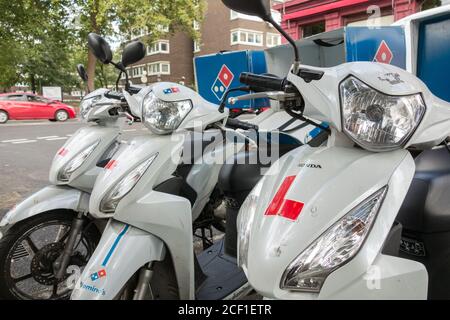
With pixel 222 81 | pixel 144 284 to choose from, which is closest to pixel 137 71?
pixel 222 81

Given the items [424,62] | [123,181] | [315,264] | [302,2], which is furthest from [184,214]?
[302,2]

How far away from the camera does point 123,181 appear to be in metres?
1.88

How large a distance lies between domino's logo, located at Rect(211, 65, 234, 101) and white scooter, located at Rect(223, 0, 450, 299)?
4.55 meters

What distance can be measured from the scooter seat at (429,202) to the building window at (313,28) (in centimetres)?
1287

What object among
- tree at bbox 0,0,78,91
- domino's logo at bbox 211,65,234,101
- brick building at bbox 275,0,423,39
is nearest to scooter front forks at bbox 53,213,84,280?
domino's logo at bbox 211,65,234,101

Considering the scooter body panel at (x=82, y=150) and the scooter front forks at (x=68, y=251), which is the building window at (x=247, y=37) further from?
the scooter front forks at (x=68, y=251)

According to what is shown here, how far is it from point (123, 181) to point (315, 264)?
1.11m

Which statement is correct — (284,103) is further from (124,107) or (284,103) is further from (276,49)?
(276,49)

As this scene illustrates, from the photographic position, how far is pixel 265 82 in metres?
1.46

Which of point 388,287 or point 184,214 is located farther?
point 184,214

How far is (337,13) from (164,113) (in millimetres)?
12270

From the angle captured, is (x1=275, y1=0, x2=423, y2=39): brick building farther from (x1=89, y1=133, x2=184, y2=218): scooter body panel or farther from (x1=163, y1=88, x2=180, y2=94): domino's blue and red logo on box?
(x1=89, y1=133, x2=184, y2=218): scooter body panel

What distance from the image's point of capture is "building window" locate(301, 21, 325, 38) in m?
13.6

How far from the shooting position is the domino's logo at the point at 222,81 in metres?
5.79
